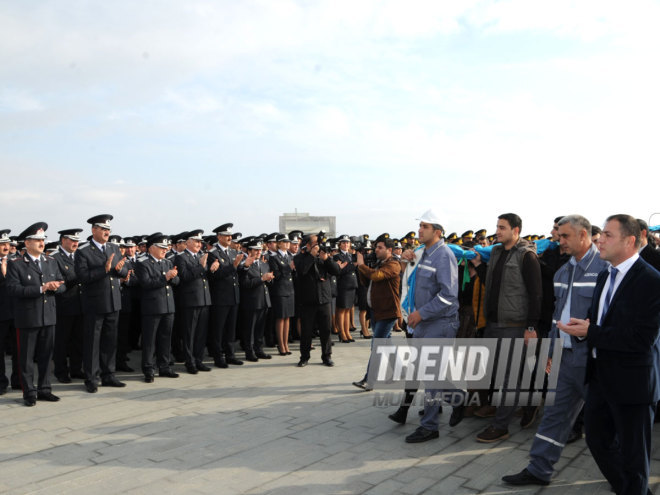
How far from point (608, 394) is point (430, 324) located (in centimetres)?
194

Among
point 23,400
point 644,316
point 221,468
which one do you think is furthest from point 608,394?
point 23,400

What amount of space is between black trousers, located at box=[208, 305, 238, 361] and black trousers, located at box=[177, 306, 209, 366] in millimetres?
219

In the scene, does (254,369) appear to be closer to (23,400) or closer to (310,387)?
(310,387)

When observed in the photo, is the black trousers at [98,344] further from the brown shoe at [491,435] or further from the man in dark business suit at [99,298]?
the brown shoe at [491,435]

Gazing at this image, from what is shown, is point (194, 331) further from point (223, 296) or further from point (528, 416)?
point (528, 416)

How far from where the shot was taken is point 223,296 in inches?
357

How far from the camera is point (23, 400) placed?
6.93m

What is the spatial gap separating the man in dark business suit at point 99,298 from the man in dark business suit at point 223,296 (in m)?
1.68

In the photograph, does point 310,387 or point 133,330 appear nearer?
point 310,387

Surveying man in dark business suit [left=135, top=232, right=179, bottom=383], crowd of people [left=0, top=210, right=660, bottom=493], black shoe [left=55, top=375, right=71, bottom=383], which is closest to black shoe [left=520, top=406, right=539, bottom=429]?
crowd of people [left=0, top=210, right=660, bottom=493]

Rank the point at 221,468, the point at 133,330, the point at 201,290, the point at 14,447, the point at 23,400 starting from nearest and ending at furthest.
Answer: the point at 221,468
the point at 14,447
the point at 23,400
the point at 201,290
the point at 133,330

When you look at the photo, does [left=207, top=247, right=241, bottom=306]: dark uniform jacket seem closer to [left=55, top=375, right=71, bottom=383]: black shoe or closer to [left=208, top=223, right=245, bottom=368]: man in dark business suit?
[left=208, top=223, right=245, bottom=368]: man in dark business suit

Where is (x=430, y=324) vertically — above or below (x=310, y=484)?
above

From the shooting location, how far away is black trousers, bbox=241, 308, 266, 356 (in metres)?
9.52
